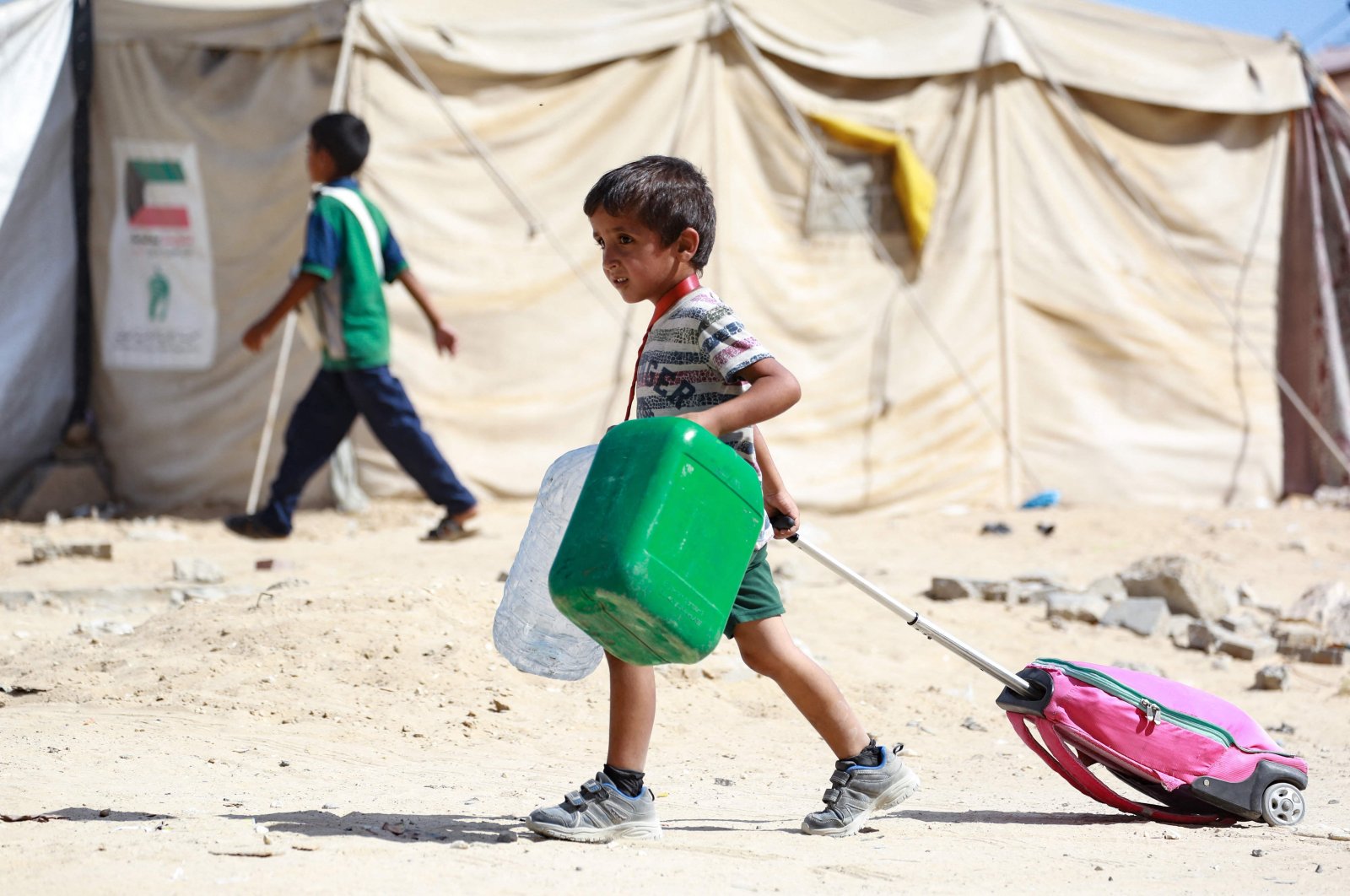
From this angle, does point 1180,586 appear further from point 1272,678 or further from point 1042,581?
point 1272,678

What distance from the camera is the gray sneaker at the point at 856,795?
261cm

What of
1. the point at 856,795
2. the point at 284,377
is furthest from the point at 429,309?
the point at 856,795

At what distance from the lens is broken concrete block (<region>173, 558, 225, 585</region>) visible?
16.6 ft

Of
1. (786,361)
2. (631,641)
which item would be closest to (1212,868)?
(631,641)

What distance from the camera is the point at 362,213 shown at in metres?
5.39

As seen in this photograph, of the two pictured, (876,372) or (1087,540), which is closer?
(1087,540)

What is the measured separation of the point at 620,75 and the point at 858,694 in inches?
177

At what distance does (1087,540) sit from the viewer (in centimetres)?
692

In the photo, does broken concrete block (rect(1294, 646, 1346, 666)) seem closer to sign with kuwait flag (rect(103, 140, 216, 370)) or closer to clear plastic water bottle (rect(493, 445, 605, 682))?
clear plastic water bottle (rect(493, 445, 605, 682))

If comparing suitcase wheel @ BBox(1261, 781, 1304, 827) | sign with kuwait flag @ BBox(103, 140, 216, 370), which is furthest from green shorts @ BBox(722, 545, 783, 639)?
sign with kuwait flag @ BBox(103, 140, 216, 370)

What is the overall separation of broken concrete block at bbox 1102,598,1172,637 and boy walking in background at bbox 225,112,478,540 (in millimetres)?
2476

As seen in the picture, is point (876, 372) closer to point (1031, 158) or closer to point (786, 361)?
point (786, 361)

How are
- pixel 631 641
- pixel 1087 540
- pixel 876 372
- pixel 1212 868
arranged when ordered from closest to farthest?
pixel 631 641, pixel 1212 868, pixel 1087 540, pixel 876 372

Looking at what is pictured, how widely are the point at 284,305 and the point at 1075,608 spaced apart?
310cm
